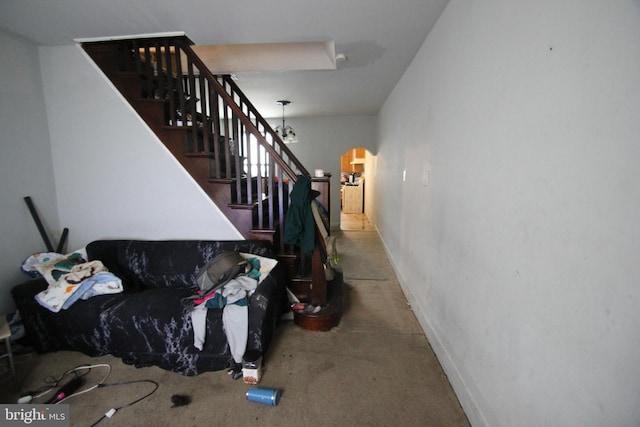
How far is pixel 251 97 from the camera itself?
4531 millimetres

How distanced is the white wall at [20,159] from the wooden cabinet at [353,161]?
6.71 metres

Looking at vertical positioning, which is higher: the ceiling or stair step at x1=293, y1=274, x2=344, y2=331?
the ceiling

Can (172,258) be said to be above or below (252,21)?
below

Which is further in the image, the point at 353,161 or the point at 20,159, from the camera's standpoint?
the point at 353,161

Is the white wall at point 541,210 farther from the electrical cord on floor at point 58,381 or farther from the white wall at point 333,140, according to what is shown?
the white wall at point 333,140

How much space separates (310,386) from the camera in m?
1.80

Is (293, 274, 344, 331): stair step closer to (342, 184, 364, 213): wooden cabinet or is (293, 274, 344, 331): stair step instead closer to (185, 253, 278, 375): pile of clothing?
(185, 253, 278, 375): pile of clothing

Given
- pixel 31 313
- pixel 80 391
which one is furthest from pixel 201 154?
pixel 80 391

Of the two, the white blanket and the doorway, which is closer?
the white blanket

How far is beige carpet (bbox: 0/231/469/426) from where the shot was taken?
156 cm

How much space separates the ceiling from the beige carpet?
2631mm

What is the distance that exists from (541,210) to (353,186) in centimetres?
721

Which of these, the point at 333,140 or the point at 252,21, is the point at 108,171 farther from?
the point at 333,140

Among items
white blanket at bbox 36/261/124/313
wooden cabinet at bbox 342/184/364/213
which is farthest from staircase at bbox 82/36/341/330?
wooden cabinet at bbox 342/184/364/213
